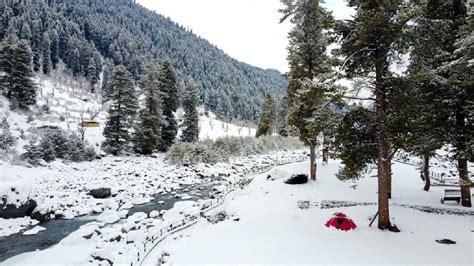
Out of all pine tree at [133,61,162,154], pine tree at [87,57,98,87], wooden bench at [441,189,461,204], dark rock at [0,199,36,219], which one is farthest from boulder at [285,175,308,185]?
pine tree at [87,57,98,87]

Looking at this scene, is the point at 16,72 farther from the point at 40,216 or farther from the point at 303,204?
the point at 303,204

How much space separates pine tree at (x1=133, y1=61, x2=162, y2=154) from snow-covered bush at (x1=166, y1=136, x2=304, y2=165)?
11.9ft

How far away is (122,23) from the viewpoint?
158125mm

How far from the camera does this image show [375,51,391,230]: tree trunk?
40.4 feet

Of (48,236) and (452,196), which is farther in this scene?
(452,196)

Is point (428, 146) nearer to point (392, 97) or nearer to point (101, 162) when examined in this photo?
point (392, 97)

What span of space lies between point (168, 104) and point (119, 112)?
939 cm

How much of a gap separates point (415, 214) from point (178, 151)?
91.1ft

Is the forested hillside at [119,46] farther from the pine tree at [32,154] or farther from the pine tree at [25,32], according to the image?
the pine tree at [32,154]

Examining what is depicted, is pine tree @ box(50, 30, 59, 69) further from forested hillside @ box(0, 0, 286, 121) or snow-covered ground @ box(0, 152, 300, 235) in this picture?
snow-covered ground @ box(0, 152, 300, 235)

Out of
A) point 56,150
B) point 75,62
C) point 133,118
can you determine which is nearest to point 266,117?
point 133,118

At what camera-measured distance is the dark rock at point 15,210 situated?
55.9ft

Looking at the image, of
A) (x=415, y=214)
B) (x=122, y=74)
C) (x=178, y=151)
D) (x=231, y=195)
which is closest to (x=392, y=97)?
(x=415, y=214)

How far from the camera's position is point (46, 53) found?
276 feet
